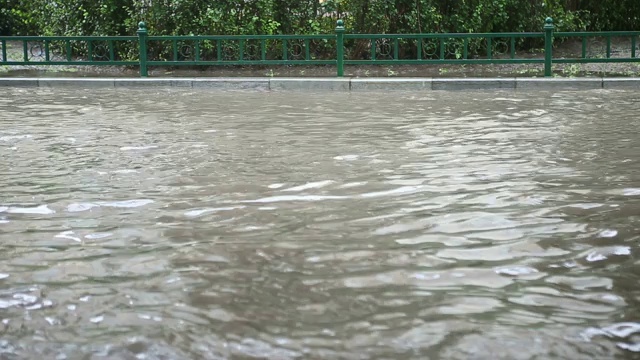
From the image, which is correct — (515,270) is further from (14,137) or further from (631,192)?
(14,137)

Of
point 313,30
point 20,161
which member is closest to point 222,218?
point 20,161

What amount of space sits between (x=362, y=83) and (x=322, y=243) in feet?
35.1

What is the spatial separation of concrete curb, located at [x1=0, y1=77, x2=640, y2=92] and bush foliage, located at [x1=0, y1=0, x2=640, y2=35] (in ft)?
7.41

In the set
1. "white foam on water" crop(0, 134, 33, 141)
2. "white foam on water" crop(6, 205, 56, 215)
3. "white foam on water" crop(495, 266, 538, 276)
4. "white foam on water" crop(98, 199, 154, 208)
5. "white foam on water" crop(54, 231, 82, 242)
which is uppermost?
"white foam on water" crop(0, 134, 33, 141)

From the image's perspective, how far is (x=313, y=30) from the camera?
1912 centimetres


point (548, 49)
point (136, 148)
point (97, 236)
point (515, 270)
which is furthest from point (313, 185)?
point (548, 49)

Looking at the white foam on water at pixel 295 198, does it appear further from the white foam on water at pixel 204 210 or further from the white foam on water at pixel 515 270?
the white foam on water at pixel 515 270

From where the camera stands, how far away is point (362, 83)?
15.9 metres

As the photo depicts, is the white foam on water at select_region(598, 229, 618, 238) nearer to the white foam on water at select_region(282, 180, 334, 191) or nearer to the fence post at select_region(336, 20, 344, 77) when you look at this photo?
the white foam on water at select_region(282, 180, 334, 191)

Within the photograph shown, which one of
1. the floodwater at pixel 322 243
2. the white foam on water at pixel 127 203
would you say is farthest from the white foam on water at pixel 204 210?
the white foam on water at pixel 127 203

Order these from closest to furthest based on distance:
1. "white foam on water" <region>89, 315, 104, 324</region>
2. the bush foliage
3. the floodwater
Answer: the floodwater, "white foam on water" <region>89, 315, 104, 324</region>, the bush foliage

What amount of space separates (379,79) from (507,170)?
8494mm

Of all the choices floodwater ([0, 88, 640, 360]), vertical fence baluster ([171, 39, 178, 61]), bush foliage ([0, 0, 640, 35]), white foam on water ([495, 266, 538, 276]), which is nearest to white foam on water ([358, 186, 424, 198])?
floodwater ([0, 88, 640, 360])

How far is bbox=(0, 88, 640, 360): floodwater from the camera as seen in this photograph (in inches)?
154
